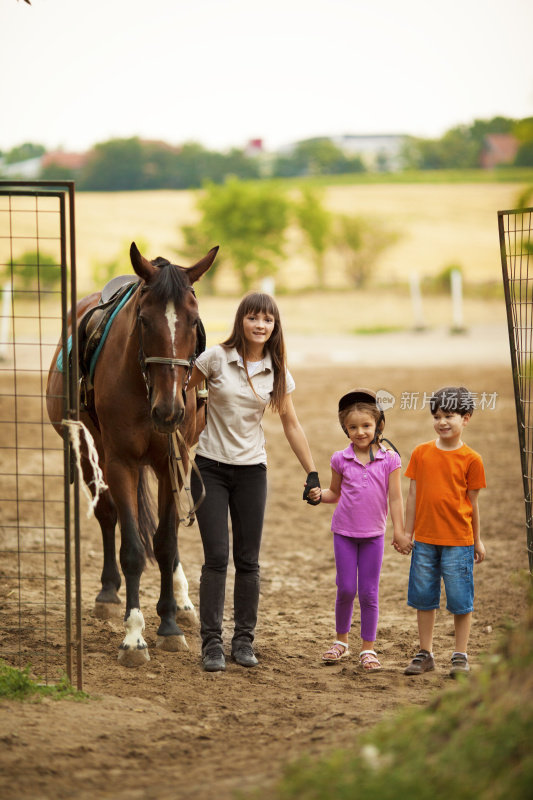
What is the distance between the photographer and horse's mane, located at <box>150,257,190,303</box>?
4188 millimetres

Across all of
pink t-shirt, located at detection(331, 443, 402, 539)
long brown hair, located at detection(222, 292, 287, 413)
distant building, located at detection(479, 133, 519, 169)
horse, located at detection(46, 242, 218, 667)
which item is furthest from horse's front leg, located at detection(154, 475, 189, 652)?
distant building, located at detection(479, 133, 519, 169)

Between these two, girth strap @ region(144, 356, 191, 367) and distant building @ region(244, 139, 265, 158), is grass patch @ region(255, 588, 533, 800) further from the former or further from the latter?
distant building @ region(244, 139, 265, 158)

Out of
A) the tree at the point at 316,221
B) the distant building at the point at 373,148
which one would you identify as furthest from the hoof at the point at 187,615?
the distant building at the point at 373,148

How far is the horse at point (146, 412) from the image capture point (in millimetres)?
4164

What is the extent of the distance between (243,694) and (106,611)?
1632 millimetres

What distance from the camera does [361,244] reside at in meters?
35.7

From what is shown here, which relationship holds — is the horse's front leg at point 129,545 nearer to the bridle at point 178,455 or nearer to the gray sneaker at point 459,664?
the bridle at point 178,455

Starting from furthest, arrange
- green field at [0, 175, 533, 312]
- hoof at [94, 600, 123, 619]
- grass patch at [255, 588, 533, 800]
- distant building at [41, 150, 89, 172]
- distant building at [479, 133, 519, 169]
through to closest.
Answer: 1. distant building at [479, 133, 519, 169]
2. distant building at [41, 150, 89, 172]
3. green field at [0, 175, 533, 312]
4. hoof at [94, 600, 123, 619]
5. grass patch at [255, 588, 533, 800]

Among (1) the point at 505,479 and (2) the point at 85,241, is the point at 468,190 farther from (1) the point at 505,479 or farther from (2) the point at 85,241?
(1) the point at 505,479

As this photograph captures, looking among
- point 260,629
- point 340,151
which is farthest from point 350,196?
point 260,629

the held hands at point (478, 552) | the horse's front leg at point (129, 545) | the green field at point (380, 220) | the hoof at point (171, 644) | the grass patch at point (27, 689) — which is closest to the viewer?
the grass patch at point (27, 689)

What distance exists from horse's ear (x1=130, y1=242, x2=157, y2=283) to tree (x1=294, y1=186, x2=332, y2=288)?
32.2 metres

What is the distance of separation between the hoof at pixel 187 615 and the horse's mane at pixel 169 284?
2.17m

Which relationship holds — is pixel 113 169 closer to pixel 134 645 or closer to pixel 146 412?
pixel 146 412
